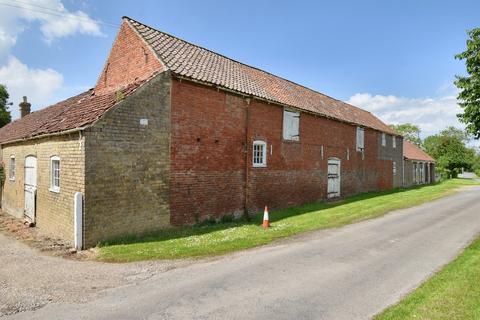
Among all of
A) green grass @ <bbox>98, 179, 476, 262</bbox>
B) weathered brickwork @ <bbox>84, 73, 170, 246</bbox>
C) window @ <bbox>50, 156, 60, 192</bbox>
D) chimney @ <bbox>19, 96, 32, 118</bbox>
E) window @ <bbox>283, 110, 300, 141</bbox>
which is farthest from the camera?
chimney @ <bbox>19, 96, 32, 118</bbox>

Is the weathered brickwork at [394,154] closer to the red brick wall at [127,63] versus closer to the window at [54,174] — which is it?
the red brick wall at [127,63]

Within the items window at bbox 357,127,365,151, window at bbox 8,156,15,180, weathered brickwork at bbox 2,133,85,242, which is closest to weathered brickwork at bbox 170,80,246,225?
weathered brickwork at bbox 2,133,85,242

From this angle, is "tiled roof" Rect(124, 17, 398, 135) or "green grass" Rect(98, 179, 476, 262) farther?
"tiled roof" Rect(124, 17, 398, 135)

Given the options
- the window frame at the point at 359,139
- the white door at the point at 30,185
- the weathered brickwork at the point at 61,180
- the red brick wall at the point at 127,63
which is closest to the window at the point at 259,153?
the red brick wall at the point at 127,63

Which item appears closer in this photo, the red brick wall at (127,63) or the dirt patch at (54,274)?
the dirt patch at (54,274)

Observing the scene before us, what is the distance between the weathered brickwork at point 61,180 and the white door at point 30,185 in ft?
1.23

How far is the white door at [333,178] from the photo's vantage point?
21.3 meters

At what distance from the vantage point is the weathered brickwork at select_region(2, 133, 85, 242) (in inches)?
395

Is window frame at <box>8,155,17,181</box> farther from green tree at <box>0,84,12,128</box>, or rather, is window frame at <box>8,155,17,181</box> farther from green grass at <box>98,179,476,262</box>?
green tree at <box>0,84,12,128</box>

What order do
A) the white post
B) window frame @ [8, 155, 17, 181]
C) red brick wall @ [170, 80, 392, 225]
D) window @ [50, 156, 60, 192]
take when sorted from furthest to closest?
window frame @ [8, 155, 17, 181] < red brick wall @ [170, 80, 392, 225] < window @ [50, 156, 60, 192] < the white post

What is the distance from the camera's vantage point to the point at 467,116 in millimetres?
10586

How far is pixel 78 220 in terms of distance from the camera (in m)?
9.49

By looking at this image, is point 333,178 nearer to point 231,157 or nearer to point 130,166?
point 231,157

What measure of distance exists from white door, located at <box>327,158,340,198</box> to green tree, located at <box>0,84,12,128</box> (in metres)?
41.1
